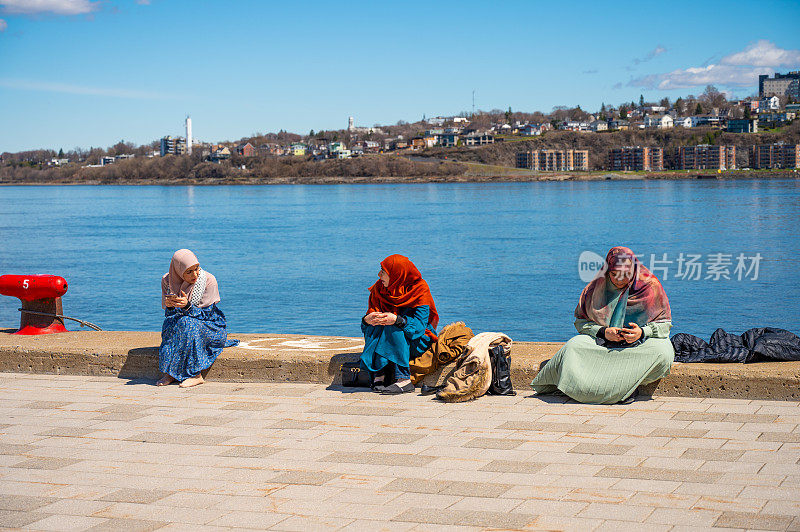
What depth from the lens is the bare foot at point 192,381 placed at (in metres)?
6.65

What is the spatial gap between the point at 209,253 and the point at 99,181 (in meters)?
135

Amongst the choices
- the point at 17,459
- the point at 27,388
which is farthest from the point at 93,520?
the point at 27,388

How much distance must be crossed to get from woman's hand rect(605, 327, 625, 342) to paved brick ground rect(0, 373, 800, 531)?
0.45 metres

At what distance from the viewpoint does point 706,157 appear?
147625mm

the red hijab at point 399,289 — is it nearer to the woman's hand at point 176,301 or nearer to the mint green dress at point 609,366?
the mint green dress at point 609,366

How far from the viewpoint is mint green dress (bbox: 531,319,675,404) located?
5.73 metres

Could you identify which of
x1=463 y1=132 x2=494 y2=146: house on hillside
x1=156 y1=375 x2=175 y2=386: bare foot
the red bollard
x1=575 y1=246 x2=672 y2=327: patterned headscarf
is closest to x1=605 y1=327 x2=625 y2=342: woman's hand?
x1=575 y1=246 x2=672 y2=327: patterned headscarf

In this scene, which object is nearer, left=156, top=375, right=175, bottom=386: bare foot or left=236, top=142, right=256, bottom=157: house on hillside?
left=156, top=375, right=175, bottom=386: bare foot

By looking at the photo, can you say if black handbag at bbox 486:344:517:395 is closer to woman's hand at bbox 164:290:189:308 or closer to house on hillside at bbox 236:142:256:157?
woman's hand at bbox 164:290:189:308

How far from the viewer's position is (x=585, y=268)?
3641 centimetres

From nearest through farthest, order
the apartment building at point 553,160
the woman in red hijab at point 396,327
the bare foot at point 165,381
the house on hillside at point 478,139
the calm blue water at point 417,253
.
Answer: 1. the woman in red hijab at point 396,327
2. the bare foot at point 165,381
3. the calm blue water at point 417,253
4. the apartment building at point 553,160
5. the house on hillside at point 478,139

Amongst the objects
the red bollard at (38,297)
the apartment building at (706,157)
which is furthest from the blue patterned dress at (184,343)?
the apartment building at (706,157)

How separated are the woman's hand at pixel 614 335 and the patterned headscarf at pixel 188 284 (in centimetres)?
282

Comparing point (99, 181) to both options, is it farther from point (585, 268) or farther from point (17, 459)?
point (17, 459)
